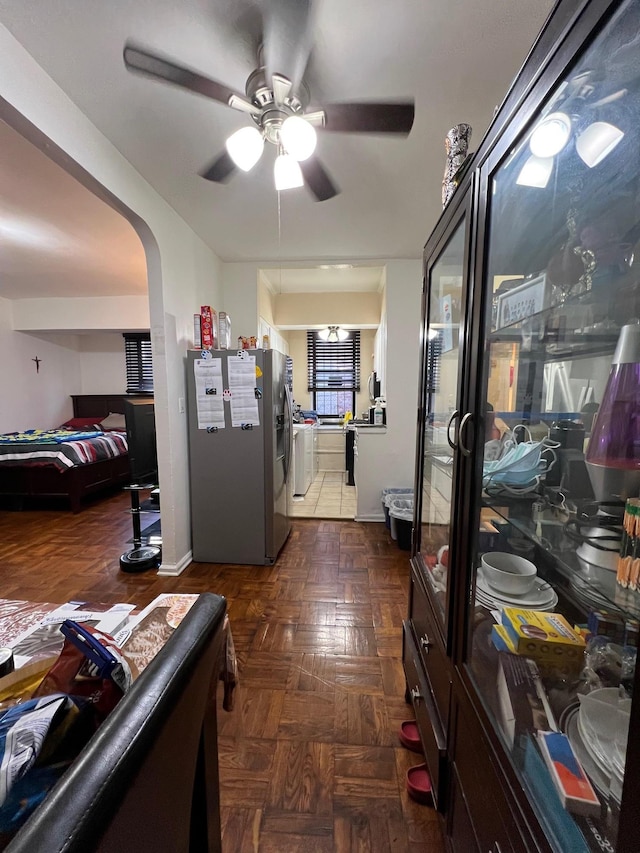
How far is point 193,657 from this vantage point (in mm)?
596

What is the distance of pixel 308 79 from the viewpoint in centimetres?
140

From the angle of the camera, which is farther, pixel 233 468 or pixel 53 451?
pixel 53 451

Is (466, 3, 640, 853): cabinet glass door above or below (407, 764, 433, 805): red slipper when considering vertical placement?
above

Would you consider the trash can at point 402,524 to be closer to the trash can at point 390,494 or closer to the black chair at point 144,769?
the trash can at point 390,494

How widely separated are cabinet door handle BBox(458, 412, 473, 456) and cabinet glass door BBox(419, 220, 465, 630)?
0.34 metres

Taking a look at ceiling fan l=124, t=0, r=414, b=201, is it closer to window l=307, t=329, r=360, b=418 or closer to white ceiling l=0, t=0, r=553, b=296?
white ceiling l=0, t=0, r=553, b=296

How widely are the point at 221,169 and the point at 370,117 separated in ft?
2.37

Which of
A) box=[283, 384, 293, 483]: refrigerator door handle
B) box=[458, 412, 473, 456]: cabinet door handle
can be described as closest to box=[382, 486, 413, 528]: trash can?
box=[283, 384, 293, 483]: refrigerator door handle

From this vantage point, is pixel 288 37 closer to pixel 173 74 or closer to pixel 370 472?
pixel 173 74

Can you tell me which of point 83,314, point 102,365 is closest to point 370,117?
point 83,314

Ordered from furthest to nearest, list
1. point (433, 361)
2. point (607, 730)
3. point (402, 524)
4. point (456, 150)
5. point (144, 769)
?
point (402, 524)
point (433, 361)
point (456, 150)
point (607, 730)
point (144, 769)

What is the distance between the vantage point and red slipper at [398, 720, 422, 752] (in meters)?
1.30

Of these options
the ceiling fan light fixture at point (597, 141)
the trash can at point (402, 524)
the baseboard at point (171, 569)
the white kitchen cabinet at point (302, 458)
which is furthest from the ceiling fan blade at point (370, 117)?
the white kitchen cabinet at point (302, 458)

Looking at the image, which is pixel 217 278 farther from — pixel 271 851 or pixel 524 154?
pixel 271 851
